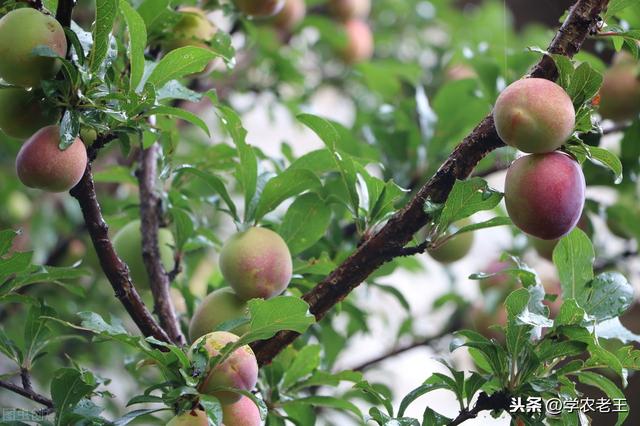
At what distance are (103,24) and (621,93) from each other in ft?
2.17

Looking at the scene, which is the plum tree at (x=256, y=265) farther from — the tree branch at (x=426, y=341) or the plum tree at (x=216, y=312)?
the tree branch at (x=426, y=341)

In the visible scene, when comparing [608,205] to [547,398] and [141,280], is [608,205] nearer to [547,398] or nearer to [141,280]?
[547,398]

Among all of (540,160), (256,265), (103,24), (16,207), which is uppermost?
(103,24)

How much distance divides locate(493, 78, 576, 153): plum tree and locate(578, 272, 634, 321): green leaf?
0.16m

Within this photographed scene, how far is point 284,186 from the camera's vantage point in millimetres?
727

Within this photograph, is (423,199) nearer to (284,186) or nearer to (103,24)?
(284,186)

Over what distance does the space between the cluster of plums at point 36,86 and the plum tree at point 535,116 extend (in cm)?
32

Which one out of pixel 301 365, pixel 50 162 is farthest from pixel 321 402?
pixel 50 162

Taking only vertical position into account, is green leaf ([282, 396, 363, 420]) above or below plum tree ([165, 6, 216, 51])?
below

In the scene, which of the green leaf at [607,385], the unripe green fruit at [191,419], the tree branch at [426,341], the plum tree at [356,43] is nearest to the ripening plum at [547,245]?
the tree branch at [426,341]

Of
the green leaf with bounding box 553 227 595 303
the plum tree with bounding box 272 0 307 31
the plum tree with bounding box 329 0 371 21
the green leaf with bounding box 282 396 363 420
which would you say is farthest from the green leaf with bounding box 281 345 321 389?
the plum tree with bounding box 329 0 371 21

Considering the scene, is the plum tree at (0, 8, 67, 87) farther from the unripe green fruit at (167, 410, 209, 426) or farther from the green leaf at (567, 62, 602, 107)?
the green leaf at (567, 62, 602, 107)

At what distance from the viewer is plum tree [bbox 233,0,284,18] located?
2.98 ft

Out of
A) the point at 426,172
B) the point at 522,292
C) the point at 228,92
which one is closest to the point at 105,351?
the point at 228,92
